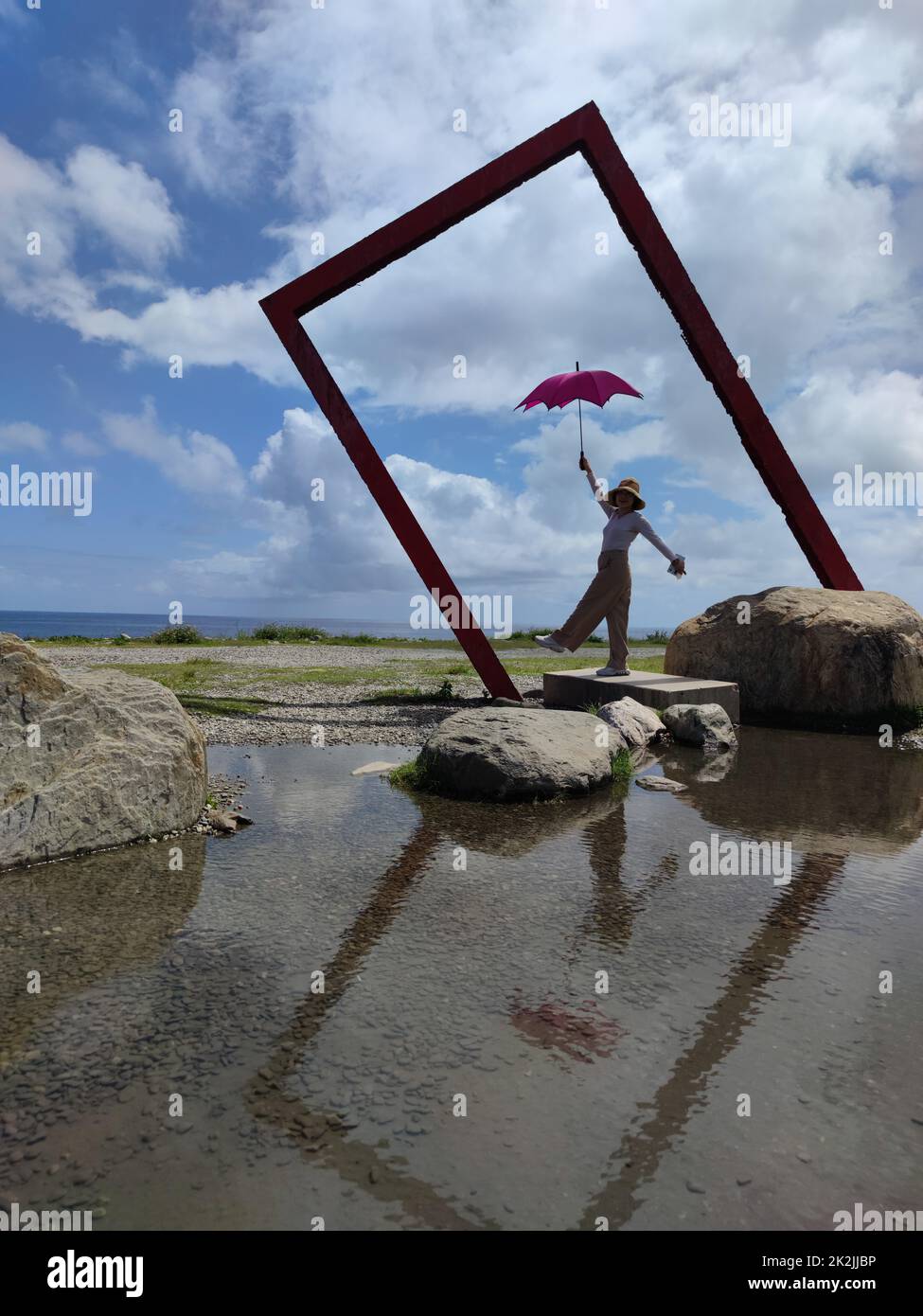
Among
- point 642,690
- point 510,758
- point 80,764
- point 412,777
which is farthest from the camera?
point 642,690

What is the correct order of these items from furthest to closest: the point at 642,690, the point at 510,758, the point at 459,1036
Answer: the point at 642,690 → the point at 510,758 → the point at 459,1036

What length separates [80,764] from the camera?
19.2 ft

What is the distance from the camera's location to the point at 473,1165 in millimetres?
2479

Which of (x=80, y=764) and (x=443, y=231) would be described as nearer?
(x=80, y=764)

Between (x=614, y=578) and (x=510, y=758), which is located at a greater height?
(x=614, y=578)

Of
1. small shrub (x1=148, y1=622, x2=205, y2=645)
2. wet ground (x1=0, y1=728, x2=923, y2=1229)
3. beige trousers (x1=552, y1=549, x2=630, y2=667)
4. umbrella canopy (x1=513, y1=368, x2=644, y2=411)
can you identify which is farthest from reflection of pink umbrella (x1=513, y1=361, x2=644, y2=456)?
small shrub (x1=148, y1=622, x2=205, y2=645)

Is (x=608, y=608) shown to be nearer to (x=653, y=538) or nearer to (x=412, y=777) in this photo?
(x=653, y=538)

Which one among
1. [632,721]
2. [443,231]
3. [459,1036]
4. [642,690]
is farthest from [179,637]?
[459,1036]

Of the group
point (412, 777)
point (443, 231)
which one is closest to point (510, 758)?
point (412, 777)

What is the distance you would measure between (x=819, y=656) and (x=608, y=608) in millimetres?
3219

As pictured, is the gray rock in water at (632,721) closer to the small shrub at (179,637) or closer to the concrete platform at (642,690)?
the concrete platform at (642,690)

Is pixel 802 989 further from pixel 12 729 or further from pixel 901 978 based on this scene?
pixel 12 729

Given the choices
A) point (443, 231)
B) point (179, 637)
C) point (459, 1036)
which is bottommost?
point (459, 1036)

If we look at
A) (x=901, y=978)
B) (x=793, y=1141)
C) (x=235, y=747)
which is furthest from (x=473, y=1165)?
(x=235, y=747)
